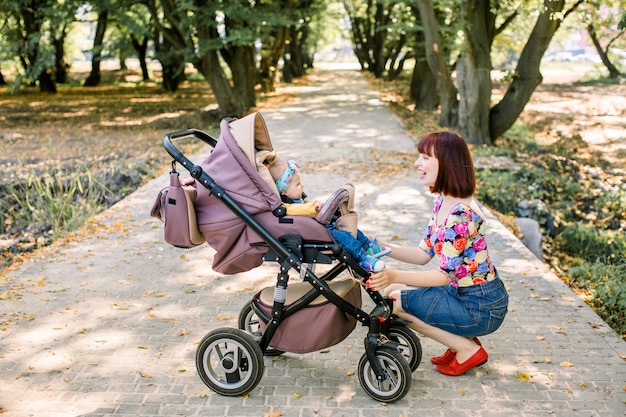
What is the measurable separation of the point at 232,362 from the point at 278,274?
0.60 meters

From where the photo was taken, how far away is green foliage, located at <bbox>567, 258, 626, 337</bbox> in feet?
18.1

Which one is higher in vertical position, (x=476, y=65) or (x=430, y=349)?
(x=476, y=65)

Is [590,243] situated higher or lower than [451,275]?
lower

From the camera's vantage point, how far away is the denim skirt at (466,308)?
407 centimetres

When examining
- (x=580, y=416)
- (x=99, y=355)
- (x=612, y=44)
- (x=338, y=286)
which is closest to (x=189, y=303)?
(x=99, y=355)

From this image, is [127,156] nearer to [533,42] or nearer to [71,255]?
[71,255]

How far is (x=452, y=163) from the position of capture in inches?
152

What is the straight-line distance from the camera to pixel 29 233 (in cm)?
820

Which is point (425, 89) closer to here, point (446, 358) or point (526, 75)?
point (526, 75)

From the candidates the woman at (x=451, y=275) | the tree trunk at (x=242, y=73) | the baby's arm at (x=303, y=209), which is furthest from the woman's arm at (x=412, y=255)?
the tree trunk at (x=242, y=73)

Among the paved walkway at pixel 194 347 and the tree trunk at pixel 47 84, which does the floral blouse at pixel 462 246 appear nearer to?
the paved walkway at pixel 194 347

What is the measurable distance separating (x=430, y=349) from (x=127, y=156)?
9841 mm

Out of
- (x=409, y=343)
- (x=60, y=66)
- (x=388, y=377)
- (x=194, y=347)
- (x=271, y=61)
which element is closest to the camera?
(x=388, y=377)

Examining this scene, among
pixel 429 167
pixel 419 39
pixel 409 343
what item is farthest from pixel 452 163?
pixel 419 39
